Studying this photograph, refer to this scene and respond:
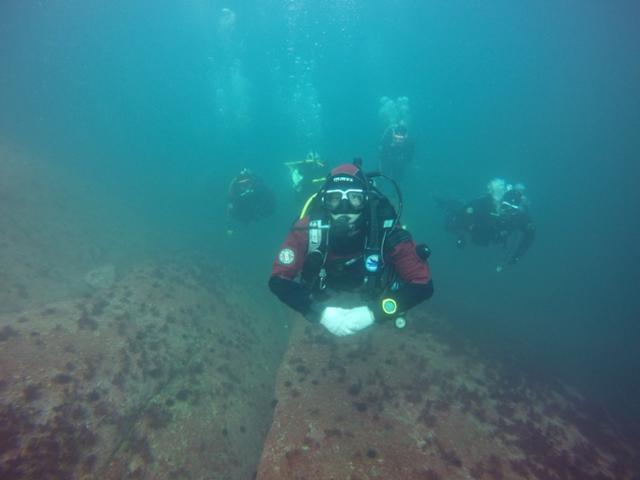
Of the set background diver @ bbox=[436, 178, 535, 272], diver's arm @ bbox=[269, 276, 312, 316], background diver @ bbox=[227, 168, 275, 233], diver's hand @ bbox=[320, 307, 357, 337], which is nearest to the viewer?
diver's hand @ bbox=[320, 307, 357, 337]

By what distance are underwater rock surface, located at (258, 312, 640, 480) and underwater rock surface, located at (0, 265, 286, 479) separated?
100 cm

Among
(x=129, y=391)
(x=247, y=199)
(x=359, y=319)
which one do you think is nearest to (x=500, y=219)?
(x=247, y=199)

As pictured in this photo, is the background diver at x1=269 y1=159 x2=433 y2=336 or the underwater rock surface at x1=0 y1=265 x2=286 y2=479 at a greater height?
the background diver at x1=269 y1=159 x2=433 y2=336

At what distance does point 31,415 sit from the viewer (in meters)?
4.69

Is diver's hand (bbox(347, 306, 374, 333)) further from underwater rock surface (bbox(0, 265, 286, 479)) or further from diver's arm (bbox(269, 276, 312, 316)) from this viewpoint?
underwater rock surface (bbox(0, 265, 286, 479))

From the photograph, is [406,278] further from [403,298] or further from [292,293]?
[292,293]

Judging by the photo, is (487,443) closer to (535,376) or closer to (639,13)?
(535,376)

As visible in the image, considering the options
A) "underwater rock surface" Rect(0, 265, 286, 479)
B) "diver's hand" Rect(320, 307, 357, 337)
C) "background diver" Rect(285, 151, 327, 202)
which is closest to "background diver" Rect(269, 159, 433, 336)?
"diver's hand" Rect(320, 307, 357, 337)

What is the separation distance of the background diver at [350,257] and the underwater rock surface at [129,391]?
11.0ft

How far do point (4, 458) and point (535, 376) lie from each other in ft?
31.8

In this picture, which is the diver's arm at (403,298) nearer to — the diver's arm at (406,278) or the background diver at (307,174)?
the diver's arm at (406,278)

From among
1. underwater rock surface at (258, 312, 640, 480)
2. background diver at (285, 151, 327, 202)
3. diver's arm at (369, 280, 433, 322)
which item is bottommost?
underwater rock surface at (258, 312, 640, 480)

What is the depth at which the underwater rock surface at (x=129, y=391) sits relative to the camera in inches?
185

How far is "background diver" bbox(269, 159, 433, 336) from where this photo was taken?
3951 millimetres
